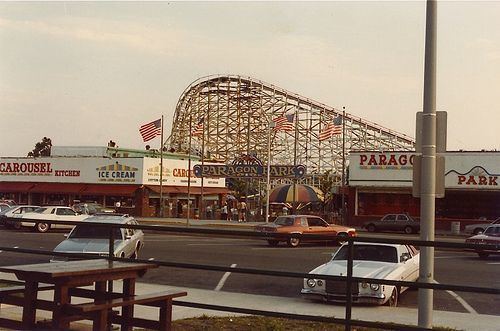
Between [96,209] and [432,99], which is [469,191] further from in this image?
[432,99]

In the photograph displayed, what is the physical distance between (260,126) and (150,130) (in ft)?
80.3

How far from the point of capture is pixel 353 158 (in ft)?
181

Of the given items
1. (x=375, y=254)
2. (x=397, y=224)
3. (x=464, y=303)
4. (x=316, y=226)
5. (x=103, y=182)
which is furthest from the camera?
(x=103, y=182)

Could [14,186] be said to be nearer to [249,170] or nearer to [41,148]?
[249,170]

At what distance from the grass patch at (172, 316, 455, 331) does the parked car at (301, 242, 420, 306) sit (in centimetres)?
157

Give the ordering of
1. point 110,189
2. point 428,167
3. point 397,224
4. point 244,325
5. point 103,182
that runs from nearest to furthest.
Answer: point 428,167 < point 244,325 < point 397,224 < point 110,189 < point 103,182

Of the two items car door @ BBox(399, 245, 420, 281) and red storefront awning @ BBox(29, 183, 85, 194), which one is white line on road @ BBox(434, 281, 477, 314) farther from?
red storefront awning @ BBox(29, 183, 85, 194)

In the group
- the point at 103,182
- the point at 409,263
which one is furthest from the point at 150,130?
the point at 409,263

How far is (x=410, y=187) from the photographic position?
5300 centimetres

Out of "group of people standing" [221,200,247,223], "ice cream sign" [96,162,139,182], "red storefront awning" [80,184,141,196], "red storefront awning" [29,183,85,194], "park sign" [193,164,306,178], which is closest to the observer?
"park sign" [193,164,306,178]

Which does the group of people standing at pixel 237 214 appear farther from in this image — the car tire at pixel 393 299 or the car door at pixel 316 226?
the car tire at pixel 393 299

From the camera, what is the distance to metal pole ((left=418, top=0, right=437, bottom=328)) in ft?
27.3

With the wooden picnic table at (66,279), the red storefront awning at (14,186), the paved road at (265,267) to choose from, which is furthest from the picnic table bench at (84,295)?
the red storefront awning at (14,186)

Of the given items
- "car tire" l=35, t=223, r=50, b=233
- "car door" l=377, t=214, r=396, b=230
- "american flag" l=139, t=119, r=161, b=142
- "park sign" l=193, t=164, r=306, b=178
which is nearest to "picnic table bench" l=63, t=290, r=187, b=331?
"car tire" l=35, t=223, r=50, b=233
